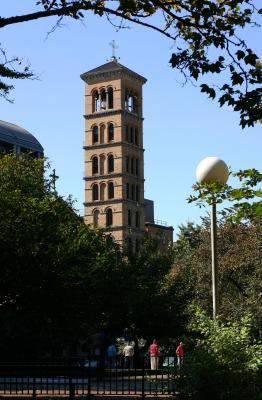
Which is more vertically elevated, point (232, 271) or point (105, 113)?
point (105, 113)

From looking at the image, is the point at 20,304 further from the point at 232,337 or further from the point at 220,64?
the point at 220,64

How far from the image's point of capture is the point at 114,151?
351ft

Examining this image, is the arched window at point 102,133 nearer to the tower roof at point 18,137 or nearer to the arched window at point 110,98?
the arched window at point 110,98

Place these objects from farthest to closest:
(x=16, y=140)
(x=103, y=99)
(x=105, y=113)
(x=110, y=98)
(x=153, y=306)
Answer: (x=16, y=140), (x=103, y=99), (x=110, y=98), (x=105, y=113), (x=153, y=306)

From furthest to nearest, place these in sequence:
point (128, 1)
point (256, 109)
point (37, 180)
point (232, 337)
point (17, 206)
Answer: point (37, 180), point (17, 206), point (232, 337), point (128, 1), point (256, 109)

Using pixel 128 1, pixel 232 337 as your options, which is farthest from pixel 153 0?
pixel 232 337

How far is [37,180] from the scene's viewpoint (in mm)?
39469

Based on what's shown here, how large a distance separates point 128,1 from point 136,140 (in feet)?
337

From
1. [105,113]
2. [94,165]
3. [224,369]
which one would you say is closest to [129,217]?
[94,165]

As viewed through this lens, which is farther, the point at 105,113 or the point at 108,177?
the point at 105,113

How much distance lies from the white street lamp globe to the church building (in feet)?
291

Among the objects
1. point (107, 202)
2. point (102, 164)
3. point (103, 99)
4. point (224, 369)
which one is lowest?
point (224, 369)

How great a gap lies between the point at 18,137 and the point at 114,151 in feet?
75.4

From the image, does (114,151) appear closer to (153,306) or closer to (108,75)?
(108,75)
